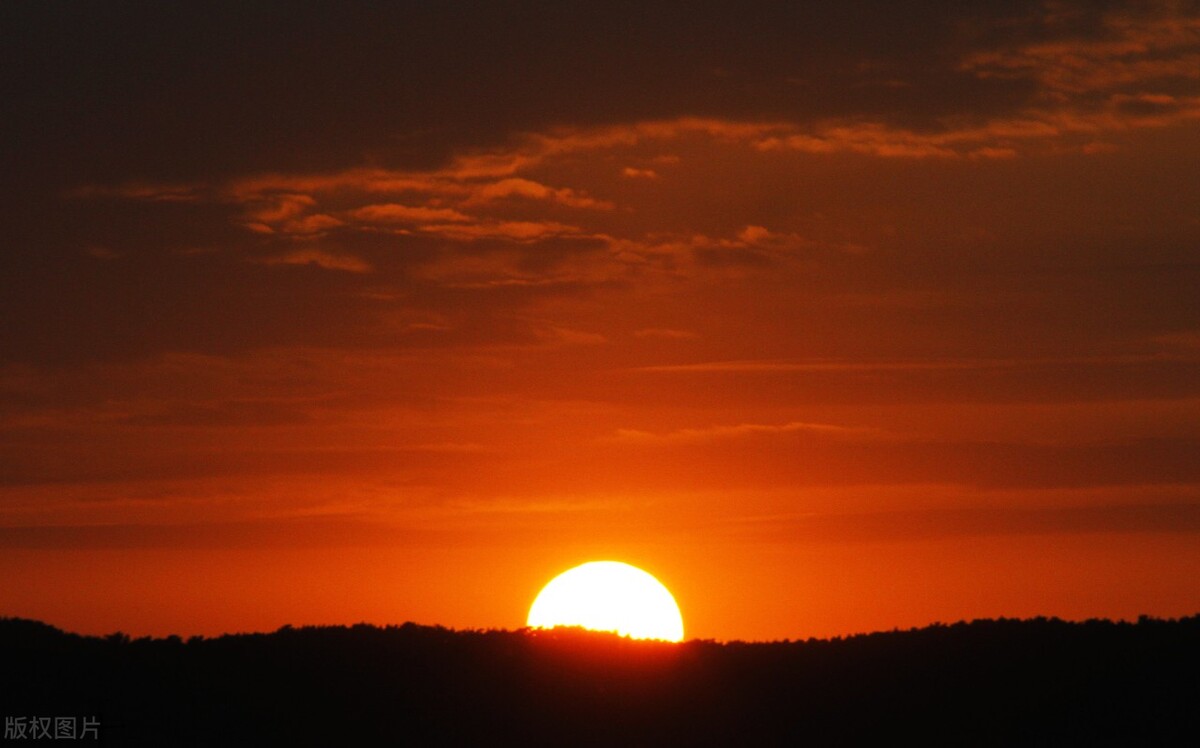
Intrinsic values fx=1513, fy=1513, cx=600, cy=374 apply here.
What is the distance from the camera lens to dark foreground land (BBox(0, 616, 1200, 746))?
27.3m

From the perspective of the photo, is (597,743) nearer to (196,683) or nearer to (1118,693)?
(196,683)

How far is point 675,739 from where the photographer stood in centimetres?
2750

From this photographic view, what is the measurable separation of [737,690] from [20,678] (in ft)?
44.4

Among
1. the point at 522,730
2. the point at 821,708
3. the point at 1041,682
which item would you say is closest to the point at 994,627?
the point at 1041,682

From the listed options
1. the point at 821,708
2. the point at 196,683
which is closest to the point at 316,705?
the point at 196,683

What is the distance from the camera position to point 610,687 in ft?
95.8

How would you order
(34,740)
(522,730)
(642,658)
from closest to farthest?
(34,740) < (522,730) < (642,658)

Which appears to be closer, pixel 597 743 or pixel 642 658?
pixel 597 743

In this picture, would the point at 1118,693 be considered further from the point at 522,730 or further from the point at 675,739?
the point at 522,730

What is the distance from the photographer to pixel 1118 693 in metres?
28.0

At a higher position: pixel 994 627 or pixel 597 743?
pixel 994 627

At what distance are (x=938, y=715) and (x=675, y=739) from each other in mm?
4870

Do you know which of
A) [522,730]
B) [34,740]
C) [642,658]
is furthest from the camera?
[642,658]

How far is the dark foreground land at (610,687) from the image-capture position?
27281mm
